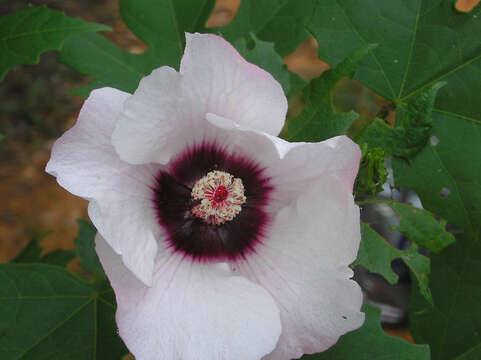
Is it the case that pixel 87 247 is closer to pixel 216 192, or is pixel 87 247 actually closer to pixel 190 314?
pixel 216 192

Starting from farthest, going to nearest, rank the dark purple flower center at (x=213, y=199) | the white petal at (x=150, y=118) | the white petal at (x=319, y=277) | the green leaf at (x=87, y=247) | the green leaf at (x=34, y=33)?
the green leaf at (x=87, y=247) → the green leaf at (x=34, y=33) → the dark purple flower center at (x=213, y=199) → the white petal at (x=319, y=277) → the white petal at (x=150, y=118)

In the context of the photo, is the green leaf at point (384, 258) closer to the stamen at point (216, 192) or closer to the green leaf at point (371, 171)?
the green leaf at point (371, 171)

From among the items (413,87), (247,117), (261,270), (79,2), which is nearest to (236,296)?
(261,270)

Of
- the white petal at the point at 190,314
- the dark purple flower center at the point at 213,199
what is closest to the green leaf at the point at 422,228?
the dark purple flower center at the point at 213,199

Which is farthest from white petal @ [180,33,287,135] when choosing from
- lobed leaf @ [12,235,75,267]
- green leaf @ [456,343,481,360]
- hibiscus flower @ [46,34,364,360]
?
Result: lobed leaf @ [12,235,75,267]

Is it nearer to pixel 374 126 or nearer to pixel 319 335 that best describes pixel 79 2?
pixel 374 126

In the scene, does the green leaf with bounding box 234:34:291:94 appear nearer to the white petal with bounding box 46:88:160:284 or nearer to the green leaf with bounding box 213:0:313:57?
the green leaf with bounding box 213:0:313:57
